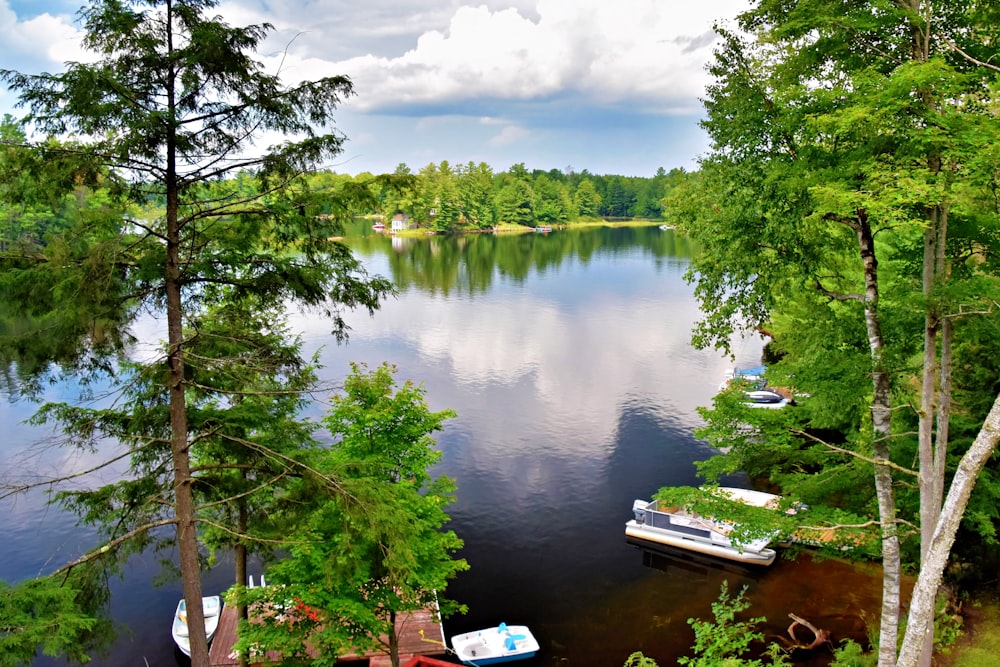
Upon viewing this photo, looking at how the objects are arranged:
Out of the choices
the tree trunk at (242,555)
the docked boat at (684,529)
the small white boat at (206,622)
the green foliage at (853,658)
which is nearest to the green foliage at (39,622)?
the tree trunk at (242,555)

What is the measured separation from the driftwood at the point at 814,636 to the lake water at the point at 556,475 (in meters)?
0.50

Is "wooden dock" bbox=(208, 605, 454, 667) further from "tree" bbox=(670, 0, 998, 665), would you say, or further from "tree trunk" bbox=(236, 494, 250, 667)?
"tree" bbox=(670, 0, 998, 665)

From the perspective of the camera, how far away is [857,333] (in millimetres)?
10703

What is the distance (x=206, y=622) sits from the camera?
16.7 metres

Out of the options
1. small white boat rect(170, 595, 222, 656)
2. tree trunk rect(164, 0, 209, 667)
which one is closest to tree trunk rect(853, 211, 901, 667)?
tree trunk rect(164, 0, 209, 667)

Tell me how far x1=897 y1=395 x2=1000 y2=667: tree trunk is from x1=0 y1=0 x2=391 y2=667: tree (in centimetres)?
812

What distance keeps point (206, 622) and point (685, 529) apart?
1582 cm

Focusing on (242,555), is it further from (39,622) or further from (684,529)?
(684,529)

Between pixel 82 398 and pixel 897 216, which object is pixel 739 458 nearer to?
pixel 897 216

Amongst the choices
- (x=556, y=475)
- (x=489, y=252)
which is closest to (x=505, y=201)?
(x=489, y=252)

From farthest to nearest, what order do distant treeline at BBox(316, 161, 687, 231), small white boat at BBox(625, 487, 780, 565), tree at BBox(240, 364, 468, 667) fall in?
1. distant treeline at BBox(316, 161, 687, 231)
2. small white boat at BBox(625, 487, 780, 565)
3. tree at BBox(240, 364, 468, 667)

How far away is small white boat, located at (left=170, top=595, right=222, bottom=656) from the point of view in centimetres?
1625

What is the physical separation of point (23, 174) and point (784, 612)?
20.4 m

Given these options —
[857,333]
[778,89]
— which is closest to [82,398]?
[778,89]
